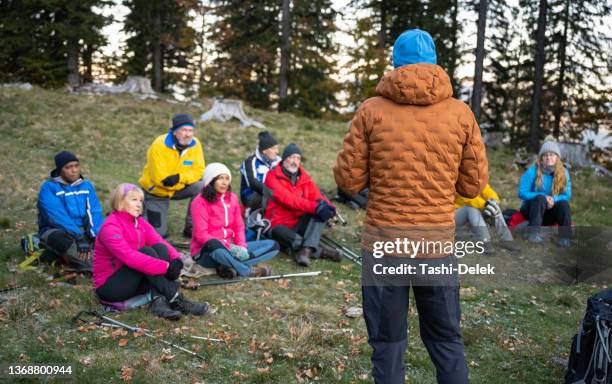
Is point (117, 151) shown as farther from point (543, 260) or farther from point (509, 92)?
point (509, 92)

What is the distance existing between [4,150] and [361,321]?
9.59 metres

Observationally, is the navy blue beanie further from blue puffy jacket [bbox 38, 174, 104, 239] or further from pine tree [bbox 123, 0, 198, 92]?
pine tree [bbox 123, 0, 198, 92]

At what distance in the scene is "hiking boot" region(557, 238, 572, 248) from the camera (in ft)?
21.5

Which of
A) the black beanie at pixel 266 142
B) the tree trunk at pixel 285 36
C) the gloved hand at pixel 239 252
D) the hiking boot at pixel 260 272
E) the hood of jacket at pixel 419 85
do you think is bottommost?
the hiking boot at pixel 260 272

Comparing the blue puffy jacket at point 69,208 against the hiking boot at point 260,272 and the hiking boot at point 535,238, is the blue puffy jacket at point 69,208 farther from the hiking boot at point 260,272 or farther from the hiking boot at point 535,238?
the hiking boot at point 535,238

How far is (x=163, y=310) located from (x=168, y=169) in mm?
2904

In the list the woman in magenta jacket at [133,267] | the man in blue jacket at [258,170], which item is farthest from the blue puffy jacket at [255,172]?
the woman in magenta jacket at [133,267]

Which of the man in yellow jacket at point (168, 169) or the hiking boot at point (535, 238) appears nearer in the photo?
the hiking boot at point (535, 238)

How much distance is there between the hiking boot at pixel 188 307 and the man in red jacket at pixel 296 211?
1.98m

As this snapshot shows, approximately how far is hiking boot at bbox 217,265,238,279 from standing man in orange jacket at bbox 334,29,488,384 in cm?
327

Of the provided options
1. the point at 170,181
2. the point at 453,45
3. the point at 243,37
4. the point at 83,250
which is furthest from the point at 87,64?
the point at 83,250

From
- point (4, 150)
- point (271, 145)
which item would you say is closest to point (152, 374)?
point (271, 145)

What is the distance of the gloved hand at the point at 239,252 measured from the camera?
6016 millimetres

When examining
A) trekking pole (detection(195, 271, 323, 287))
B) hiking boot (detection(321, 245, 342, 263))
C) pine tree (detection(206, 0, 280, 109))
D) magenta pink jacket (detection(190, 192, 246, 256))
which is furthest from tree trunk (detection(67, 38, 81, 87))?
trekking pole (detection(195, 271, 323, 287))
